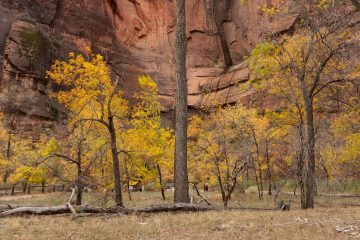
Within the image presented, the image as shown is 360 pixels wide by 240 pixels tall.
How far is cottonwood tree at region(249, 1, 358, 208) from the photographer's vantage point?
12258mm

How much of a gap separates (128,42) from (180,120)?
5570 cm

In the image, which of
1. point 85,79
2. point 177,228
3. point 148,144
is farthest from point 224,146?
point 177,228

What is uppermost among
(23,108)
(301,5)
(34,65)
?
(34,65)

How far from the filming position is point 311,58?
48.7 ft

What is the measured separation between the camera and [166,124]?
57.5 metres

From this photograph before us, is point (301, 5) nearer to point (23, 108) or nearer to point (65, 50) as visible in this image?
point (23, 108)

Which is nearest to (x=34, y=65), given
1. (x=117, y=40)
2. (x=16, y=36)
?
(x=16, y=36)

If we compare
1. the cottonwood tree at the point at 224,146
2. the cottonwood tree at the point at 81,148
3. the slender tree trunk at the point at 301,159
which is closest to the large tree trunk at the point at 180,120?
the slender tree trunk at the point at 301,159

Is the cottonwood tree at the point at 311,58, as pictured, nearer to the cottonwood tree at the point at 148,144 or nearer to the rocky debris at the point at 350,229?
the rocky debris at the point at 350,229

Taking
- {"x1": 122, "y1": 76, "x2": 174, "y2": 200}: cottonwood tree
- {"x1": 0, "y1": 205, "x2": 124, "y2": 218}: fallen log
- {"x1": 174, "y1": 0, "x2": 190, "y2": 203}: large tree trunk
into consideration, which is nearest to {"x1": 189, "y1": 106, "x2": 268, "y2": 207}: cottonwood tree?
{"x1": 122, "y1": 76, "x2": 174, "y2": 200}: cottonwood tree

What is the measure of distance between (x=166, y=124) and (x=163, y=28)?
20.3m

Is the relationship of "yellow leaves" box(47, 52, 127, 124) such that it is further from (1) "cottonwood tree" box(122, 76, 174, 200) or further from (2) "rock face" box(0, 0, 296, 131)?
(2) "rock face" box(0, 0, 296, 131)

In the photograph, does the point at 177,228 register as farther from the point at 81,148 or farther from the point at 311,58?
the point at 311,58

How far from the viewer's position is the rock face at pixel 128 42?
47719mm
